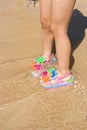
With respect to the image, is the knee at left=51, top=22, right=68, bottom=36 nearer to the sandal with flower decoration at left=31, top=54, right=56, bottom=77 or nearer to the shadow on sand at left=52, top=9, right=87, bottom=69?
the sandal with flower decoration at left=31, top=54, right=56, bottom=77

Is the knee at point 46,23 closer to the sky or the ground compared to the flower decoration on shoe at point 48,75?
closer to the sky

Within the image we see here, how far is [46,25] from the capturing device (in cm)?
320

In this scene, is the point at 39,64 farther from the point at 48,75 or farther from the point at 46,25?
the point at 46,25

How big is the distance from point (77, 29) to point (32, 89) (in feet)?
4.72

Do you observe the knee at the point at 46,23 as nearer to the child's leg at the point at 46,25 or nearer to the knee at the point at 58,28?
the child's leg at the point at 46,25

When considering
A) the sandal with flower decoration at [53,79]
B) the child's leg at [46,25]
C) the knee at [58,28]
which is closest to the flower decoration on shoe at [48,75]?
the sandal with flower decoration at [53,79]

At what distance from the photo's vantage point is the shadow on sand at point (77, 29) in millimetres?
3947

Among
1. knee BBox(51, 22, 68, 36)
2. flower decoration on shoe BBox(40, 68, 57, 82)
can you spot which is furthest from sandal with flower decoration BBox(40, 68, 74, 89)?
knee BBox(51, 22, 68, 36)

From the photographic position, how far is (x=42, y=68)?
3271 millimetres

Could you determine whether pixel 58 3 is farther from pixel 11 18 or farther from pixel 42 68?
pixel 11 18

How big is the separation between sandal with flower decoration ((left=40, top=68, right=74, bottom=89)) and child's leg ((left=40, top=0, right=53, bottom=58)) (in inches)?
9.6

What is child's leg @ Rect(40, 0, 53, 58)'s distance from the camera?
3.15 m

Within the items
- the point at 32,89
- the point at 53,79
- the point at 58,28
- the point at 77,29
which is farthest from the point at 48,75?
the point at 77,29

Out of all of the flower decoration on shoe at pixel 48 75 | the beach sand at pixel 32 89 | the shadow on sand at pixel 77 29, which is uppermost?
the flower decoration on shoe at pixel 48 75
